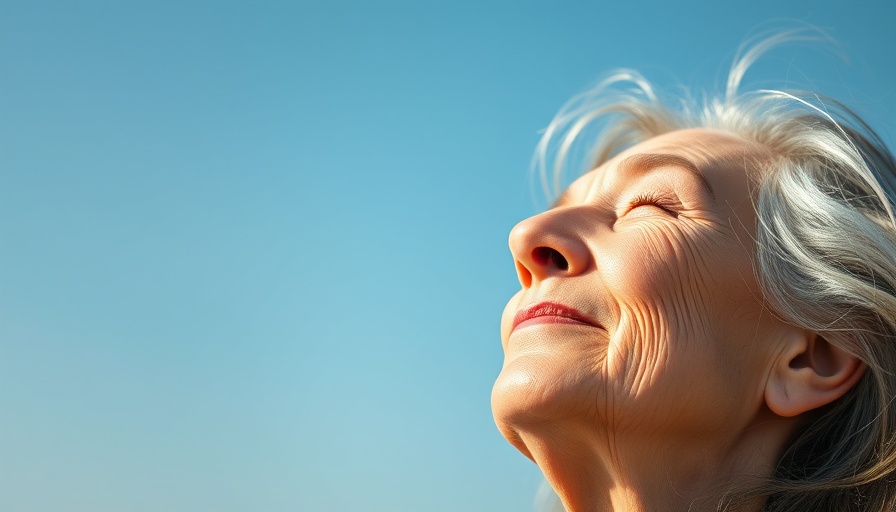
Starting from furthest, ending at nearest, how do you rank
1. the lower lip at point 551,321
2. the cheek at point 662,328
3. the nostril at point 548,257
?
the nostril at point 548,257 < the lower lip at point 551,321 < the cheek at point 662,328

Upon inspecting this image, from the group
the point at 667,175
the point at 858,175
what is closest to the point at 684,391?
the point at 667,175

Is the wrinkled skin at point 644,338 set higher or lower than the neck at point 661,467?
higher

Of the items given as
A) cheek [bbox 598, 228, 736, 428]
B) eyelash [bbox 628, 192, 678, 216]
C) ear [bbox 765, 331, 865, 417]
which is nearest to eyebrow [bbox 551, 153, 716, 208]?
eyelash [bbox 628, 192, 678, 216]

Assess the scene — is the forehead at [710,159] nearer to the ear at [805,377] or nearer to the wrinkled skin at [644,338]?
the wrinkled skin at [644,338]

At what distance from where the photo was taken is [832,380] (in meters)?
2.58

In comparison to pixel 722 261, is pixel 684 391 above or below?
below

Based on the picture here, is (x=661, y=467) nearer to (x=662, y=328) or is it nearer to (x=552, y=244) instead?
(x=662, y=328)

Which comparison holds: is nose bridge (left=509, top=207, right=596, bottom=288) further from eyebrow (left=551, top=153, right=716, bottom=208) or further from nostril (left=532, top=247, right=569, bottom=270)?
eyebrow (left=551, top=153, right=716, bottom=208)

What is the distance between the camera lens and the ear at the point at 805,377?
8.35 feet

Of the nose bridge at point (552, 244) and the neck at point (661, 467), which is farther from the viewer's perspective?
the nose bridge at point (552, 244)

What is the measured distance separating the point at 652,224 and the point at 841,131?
0.91 meters

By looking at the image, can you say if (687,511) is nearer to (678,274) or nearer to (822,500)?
(822,500)

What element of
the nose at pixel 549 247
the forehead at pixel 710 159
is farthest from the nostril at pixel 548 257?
the forehead at pixel 710 159

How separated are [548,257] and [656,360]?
0.51m
